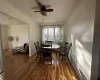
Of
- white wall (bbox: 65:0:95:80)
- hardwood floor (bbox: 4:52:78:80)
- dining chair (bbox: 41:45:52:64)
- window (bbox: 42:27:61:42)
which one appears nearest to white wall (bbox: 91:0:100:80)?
white wall (bbox: 65:0:95:80)

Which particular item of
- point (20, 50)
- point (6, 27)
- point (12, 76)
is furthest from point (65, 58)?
point (6, 27)

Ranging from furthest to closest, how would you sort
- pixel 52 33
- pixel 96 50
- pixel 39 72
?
pixel 52 33
pixel 39 72
pixel 96 50

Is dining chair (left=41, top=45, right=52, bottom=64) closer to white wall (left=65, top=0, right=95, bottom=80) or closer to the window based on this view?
white wall (left=65, top=0, right=95, bottom=80)

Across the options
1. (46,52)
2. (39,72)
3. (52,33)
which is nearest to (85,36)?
(39,72)

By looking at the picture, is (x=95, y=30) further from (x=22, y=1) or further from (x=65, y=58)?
(x=65, y=58)

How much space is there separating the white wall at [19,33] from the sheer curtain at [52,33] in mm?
1624

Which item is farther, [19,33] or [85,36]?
[19,33]

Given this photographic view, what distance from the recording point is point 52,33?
733 centimetres

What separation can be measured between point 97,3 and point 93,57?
1.07 metres

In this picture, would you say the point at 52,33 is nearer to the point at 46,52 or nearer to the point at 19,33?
the point at 19,33

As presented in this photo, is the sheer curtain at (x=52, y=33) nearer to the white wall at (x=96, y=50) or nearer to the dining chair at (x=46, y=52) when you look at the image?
the dining chair at (x=46, y=52)

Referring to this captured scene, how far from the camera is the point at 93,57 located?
5.28 feet

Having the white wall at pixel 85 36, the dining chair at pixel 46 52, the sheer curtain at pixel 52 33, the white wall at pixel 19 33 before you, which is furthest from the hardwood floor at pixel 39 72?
the sheer curtain at pixel 52 33

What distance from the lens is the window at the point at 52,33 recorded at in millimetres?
7179
